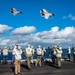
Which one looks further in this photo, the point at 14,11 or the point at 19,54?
the point at 14,11

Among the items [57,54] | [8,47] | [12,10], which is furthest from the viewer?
[8,47]

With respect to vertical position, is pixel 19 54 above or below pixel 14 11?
below

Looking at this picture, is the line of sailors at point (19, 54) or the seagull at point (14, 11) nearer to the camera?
the line of sailors at point (19, 54)

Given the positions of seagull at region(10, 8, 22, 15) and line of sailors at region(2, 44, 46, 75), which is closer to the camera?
line of sailors at region(2, 44, 46, 75)

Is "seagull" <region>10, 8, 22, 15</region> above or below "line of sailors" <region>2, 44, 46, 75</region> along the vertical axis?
above

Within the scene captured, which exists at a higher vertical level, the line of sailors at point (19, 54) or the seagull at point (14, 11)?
the seagull at point (14, 11)

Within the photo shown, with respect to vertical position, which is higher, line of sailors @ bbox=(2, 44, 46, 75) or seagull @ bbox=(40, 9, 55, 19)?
seagull @ bbox=(40, 9, 55, 19)

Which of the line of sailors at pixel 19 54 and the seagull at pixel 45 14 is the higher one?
the seagull at pixel 45 14

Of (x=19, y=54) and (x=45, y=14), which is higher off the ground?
(x=45, y=14)

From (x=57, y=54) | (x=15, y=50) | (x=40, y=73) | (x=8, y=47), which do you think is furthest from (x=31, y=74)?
(x=8, y=47)

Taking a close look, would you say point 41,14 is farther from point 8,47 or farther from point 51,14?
point 8,47

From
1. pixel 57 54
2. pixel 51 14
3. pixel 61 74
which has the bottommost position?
pixel 61 74

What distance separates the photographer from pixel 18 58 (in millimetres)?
19891

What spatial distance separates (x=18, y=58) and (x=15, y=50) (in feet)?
1.99
